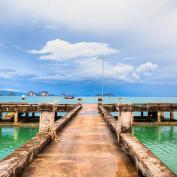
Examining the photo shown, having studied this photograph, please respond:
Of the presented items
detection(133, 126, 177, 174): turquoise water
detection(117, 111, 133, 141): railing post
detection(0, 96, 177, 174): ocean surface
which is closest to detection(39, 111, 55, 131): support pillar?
detection(117, 111, 133, 141): railing post

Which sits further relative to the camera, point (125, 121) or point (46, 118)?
point (46, 118)

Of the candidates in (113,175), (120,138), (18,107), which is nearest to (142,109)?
(18,107)

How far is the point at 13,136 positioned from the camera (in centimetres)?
2942

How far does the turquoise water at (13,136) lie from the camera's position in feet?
77.2

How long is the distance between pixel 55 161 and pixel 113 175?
210 centimetres

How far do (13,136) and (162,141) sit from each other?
1643cm

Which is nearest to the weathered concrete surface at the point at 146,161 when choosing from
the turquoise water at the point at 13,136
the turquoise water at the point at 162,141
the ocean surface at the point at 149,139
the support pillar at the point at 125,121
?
the support pillar at the point at 125,121

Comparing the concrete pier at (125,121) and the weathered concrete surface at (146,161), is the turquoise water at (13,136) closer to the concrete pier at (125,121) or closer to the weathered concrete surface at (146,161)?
the concrete pier at (125,121)

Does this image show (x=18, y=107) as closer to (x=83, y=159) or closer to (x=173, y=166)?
(x=173, y=166)

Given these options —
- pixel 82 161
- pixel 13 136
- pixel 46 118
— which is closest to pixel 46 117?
pixel 46 118

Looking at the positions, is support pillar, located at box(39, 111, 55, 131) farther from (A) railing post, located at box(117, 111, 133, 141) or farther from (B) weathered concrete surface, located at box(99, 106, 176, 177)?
(B) weathered concrete surface, located at box(99, 106, 176, 177)

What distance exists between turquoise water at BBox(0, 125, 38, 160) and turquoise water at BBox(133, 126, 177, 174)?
12.3 metres

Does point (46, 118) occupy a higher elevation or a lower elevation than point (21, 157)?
higher

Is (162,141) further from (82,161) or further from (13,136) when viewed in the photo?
(82,161)
